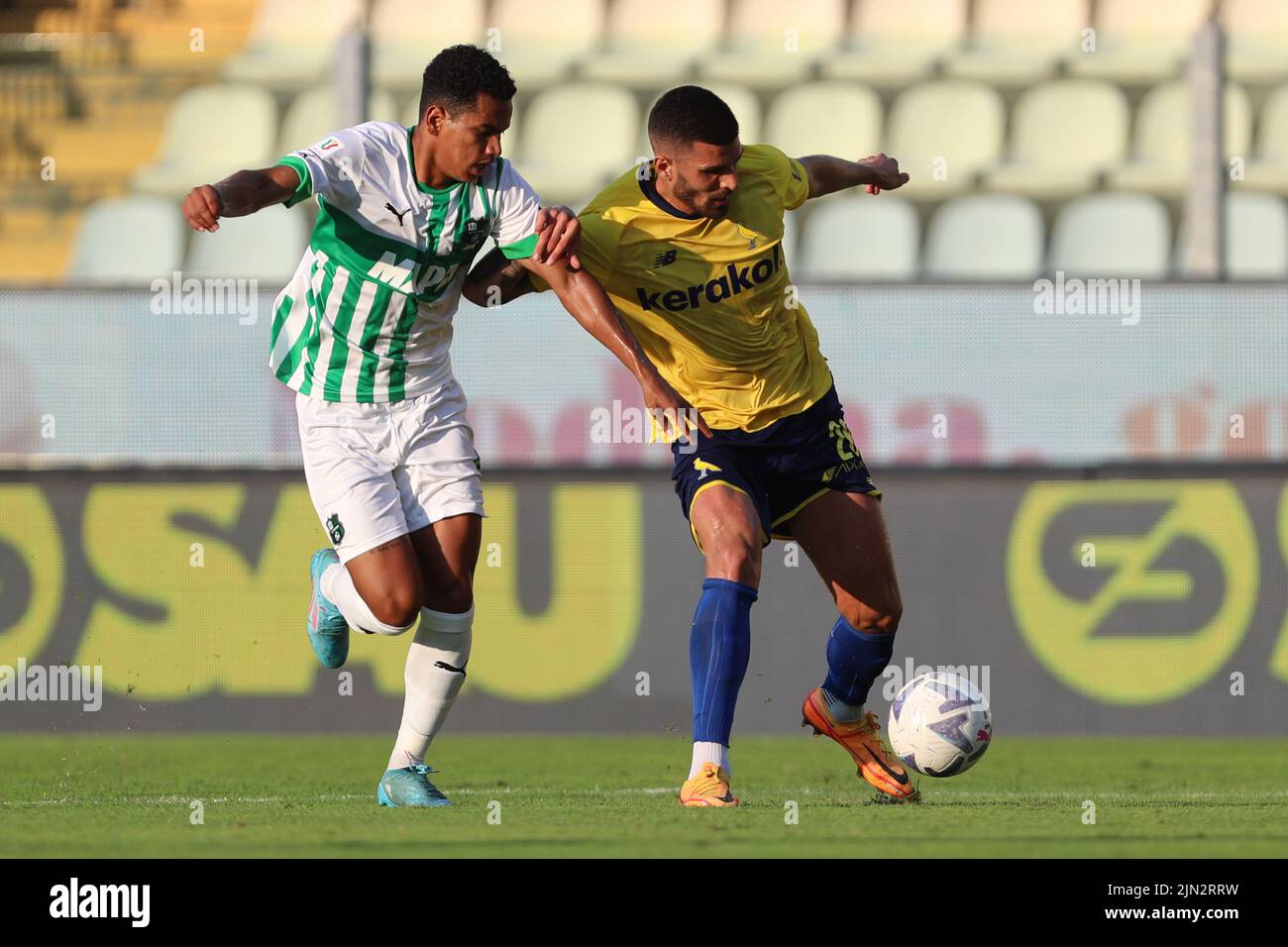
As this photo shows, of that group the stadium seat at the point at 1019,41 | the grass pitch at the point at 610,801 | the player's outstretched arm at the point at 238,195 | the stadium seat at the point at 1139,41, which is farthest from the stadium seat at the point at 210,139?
the player's outstretched arm at the point at 238,195

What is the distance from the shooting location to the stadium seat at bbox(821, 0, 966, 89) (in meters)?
14.9

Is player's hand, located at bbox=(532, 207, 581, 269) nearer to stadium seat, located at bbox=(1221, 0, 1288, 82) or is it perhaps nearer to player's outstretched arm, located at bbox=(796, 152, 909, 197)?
player's outstretched arm, located at bbox=(796, 152, 909, 197)

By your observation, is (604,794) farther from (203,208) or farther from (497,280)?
(203,208)

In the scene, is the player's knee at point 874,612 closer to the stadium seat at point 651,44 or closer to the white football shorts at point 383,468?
the white football shorts at point 383,468

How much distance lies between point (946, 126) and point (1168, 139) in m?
2.56

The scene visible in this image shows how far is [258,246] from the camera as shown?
13.2m

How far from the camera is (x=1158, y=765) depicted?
8609mm

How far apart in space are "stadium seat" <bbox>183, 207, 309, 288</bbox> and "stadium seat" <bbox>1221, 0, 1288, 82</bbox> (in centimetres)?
574

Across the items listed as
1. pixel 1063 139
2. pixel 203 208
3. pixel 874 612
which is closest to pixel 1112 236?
pixel 1063 139

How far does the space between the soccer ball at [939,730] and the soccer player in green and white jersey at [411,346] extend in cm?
127

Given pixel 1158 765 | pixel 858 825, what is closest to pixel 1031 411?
pixel 1158 765

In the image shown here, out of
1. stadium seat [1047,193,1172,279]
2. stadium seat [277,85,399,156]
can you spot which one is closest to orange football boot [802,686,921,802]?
stadium seat [1047,193,1172,279]

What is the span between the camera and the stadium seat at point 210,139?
14.2m

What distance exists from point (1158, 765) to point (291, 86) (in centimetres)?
875
